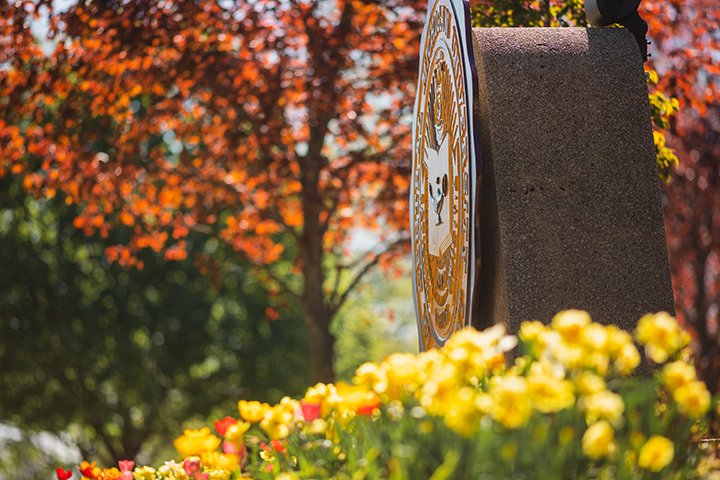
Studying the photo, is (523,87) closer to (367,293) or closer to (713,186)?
(713,186)

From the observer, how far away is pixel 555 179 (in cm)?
378

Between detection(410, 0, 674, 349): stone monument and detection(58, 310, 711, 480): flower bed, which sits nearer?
detection(58, 310, 711, 480): flower bed

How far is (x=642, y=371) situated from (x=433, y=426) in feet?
5.91

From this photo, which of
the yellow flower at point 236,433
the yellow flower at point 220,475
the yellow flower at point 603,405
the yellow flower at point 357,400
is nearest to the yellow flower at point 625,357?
the yellow flower at point 603,405

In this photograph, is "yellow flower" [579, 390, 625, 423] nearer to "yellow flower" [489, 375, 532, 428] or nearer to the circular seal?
"yellow flower" [489, 375, 532, 428]

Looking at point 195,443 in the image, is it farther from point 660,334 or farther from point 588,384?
point 660,334

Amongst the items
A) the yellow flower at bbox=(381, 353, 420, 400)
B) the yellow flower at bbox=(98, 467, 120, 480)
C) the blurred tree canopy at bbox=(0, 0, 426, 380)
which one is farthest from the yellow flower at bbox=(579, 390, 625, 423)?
the blurred tree canopy at bbox=(0, 0, 426, 380)

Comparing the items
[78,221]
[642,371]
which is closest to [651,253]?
[642,371]

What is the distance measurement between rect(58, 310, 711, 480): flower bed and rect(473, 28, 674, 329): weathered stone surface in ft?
3.57

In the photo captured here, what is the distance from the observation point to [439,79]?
459 centimetres

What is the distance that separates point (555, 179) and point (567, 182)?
47 mm

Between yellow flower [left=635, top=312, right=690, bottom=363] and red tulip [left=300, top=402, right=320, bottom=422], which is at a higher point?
yellow flower [left=635, top=312, right=690, bottom=363]

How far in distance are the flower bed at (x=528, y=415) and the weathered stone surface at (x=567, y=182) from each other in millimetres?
1087

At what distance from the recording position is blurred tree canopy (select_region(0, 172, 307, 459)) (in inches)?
660
